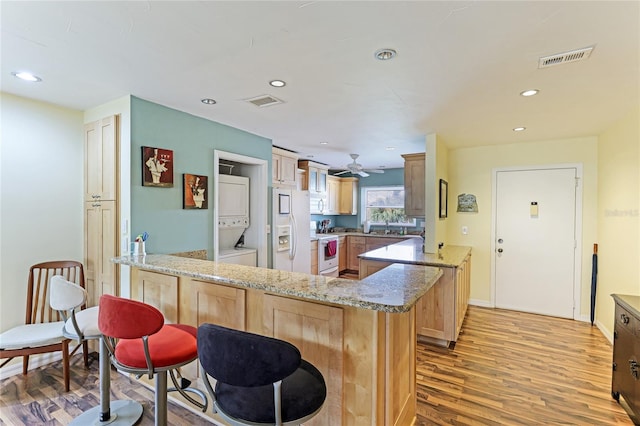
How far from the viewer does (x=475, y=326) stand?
389 cm

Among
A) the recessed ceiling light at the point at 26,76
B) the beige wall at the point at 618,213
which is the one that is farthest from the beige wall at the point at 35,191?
the beige wall at the point at 618,213

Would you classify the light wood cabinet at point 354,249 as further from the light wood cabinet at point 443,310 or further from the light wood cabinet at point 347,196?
the light wood cabinet at point 443,310

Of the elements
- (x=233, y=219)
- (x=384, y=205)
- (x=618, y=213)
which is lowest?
(x=233, y=219)

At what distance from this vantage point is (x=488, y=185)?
4.62 m

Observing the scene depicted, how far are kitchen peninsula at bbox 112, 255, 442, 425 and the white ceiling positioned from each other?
4.60ft

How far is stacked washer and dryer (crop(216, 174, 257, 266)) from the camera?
3754mm

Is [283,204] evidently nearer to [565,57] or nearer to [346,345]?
[346,345]

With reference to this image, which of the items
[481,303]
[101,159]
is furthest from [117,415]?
[481,303]

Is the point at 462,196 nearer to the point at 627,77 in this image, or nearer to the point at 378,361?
the point at 627,77

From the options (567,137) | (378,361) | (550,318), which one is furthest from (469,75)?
(550,318)

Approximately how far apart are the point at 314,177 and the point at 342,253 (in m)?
1.90

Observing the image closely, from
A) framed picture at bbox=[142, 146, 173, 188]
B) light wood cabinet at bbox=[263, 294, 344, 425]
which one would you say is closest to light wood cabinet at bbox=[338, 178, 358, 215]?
framed picture at bbox=[142, 146, 173, 188]

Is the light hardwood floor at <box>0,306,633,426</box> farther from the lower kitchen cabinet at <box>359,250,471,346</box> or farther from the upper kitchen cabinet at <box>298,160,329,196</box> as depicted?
the upper kitchen cabinet at <box>298,160,329,196</box>

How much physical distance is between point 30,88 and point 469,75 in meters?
3.48
